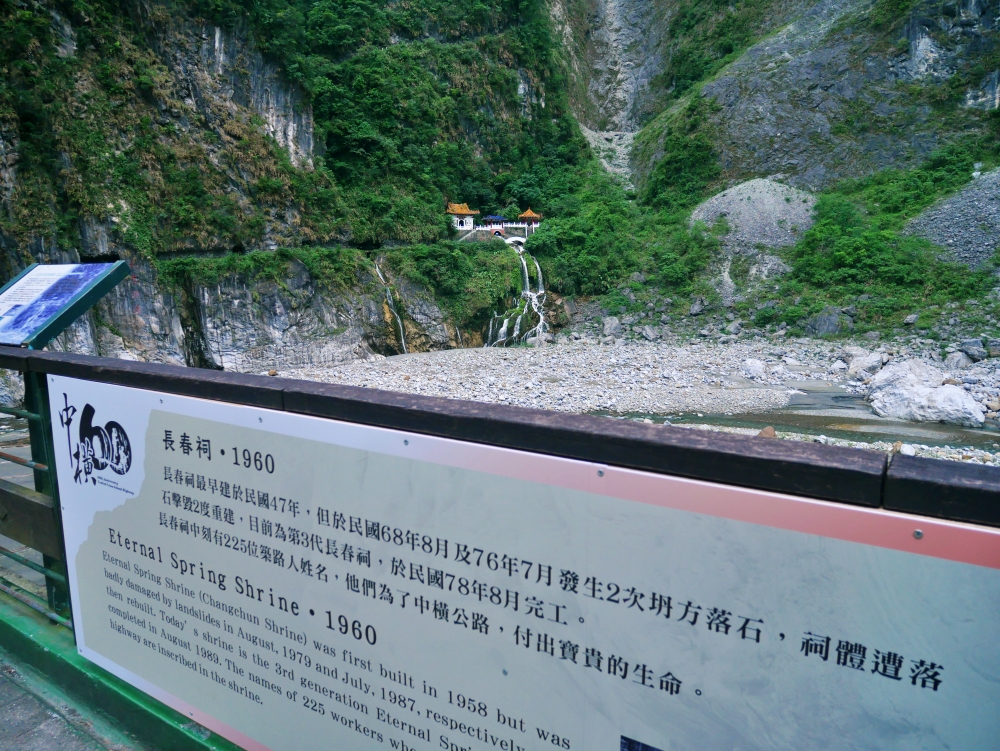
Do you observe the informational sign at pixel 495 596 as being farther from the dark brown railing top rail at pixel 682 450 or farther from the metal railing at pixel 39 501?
the metal railing at pixel 39 501

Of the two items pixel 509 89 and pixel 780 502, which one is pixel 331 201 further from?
pixel 780 502

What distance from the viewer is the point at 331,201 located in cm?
1866

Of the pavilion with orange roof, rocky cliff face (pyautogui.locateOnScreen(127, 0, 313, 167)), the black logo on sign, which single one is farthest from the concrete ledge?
the pavilion with orange roof

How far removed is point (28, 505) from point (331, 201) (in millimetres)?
18112

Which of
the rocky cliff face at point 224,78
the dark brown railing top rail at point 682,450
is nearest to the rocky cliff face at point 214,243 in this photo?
the rocky cliff face at point 224,78

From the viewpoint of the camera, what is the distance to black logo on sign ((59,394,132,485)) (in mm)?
1605

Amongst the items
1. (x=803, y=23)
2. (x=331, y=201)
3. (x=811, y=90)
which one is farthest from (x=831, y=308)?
(x=803, y=23)

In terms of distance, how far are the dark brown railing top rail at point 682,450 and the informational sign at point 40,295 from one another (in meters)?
1.06

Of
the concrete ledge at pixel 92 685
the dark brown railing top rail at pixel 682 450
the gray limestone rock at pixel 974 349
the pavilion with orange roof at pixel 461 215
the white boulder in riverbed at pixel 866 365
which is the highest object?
the pavilion with orange roof at pixel 461 215

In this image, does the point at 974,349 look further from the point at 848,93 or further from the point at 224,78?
the point at 224,78

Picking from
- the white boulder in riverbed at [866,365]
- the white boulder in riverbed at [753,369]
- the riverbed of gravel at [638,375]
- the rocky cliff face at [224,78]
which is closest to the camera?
the riverbed of gravel at [638,375]

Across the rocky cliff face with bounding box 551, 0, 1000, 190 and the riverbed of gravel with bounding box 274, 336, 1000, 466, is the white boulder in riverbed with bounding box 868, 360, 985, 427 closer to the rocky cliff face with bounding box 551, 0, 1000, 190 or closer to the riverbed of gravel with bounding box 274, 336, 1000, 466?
the riverbed of gravel with bounding box 274, 336, 1000, 466

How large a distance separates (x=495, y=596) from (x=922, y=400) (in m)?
12.4

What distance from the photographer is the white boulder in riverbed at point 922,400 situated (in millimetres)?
10281
